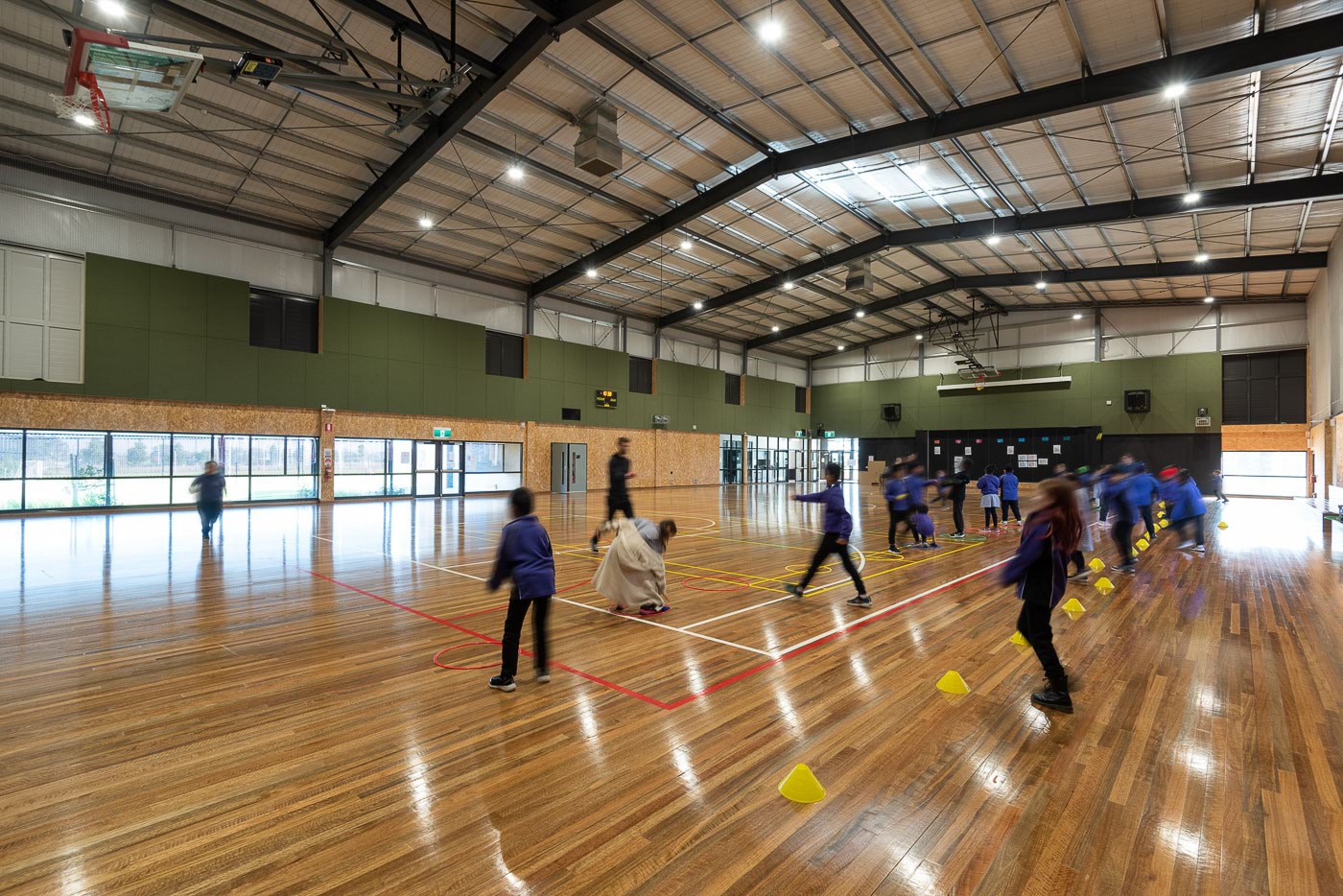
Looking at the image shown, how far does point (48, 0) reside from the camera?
10625mm

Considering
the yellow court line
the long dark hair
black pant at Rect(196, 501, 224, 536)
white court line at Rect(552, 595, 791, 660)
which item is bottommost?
the yellow court line

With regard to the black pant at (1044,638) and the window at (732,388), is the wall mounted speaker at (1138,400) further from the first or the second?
the black pant at (1044,638)

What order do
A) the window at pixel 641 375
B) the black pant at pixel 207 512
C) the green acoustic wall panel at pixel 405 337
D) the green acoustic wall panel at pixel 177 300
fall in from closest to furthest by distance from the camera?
1. the black pant at pixel 207 512
2. the green acoustic wall panel at pixel 177 300
3. the green acoustic wall panel at pixel 405 337
4. the window at pixel 641 375

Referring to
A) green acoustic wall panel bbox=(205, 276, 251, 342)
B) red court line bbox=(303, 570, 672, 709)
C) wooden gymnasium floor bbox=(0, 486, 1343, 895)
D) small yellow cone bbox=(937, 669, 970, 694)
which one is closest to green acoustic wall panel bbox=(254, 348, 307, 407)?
green acoustic wall panel bbox=(205, 276, 251, 342)

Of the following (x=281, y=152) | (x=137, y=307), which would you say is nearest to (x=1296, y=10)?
(x=281, y=152)

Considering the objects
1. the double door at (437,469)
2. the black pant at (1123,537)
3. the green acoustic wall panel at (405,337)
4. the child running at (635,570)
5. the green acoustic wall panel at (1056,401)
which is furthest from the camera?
the green acoustic wall panel at (1056,401)

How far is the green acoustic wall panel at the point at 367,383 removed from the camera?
21.3 meters

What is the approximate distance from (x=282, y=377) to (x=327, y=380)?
133cm

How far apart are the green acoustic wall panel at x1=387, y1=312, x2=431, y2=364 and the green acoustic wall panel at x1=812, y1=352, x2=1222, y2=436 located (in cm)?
2673

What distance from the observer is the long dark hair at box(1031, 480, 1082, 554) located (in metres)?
4.29

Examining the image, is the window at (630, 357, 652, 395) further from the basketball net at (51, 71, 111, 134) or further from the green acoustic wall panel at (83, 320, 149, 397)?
the basketball net at (51, 71, 111, 134)

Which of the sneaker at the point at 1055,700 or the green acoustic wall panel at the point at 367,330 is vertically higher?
the green acoustic wall panel at the point at 367,330

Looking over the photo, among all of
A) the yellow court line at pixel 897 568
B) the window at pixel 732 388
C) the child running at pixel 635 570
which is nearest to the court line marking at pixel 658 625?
the child running at pixel 635 570

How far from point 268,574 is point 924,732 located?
871 cm
